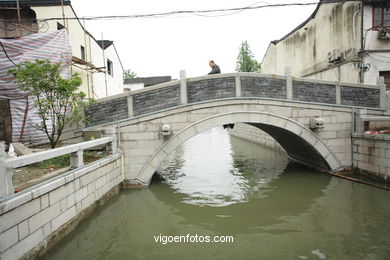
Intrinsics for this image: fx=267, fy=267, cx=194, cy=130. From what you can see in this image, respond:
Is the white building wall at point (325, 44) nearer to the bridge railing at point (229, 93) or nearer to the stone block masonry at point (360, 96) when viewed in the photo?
the stone block masonry at point (360, 96)

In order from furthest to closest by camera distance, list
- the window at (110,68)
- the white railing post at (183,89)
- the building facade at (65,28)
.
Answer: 1. the window at (110,68)
2. the building facade at (65,28)
3. the white railing post at (183,89)

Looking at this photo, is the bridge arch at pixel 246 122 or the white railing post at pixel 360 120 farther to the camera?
the white railing post at pixel 360 120

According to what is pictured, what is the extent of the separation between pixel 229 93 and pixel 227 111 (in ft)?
1.75

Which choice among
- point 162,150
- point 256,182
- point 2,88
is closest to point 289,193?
point 256,182

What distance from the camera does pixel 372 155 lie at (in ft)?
24.6

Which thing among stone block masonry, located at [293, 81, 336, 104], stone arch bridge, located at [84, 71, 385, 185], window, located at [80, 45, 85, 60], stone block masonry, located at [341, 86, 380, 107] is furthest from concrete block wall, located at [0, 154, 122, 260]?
window, located at [80, 45, 85, 60]

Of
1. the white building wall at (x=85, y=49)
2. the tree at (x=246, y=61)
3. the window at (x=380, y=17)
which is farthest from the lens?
the tree at (x=246, y=61)

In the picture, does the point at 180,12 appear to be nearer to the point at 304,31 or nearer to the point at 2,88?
the point at 2,88

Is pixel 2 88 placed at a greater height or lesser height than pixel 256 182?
greater

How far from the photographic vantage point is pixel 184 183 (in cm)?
838

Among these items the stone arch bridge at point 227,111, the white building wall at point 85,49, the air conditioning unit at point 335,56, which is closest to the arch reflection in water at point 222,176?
the stone arch bridge at point 227,111

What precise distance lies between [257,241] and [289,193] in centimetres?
300

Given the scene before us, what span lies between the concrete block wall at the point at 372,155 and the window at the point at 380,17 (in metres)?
5.48

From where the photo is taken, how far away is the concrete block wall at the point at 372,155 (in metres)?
7.01
